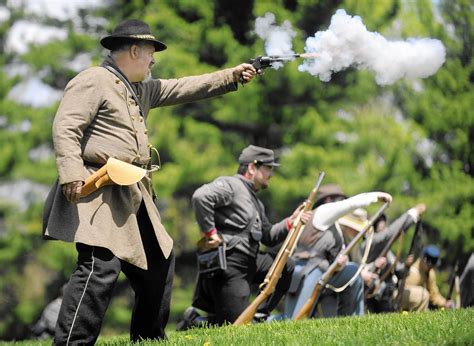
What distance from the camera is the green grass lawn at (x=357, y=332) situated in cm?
514

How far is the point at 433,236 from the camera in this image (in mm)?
18469

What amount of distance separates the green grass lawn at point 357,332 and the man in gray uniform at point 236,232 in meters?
1.31

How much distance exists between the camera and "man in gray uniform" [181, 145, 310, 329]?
26.4ft

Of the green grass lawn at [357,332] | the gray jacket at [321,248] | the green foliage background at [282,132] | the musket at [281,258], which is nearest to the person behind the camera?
the green grass lawn at [357,332]

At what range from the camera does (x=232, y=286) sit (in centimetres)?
812

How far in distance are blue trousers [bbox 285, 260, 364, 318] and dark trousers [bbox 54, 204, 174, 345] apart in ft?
12.1

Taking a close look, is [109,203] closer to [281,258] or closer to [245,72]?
[245,72]

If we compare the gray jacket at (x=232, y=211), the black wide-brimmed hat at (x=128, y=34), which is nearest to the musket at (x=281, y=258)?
the gray jacket at (x=232, y=211)

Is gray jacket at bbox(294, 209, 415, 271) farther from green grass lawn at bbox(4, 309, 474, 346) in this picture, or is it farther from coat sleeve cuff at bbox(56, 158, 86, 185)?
coat sleeve cuff at bbox(56, 158, 86, 185)

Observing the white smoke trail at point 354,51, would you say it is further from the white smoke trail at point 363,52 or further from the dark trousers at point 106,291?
the dark trousers at point 106,291

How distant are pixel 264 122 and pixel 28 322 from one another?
5.98 metres

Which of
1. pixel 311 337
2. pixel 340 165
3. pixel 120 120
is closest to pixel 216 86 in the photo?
pixel 120 120

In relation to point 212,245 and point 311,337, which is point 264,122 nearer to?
point 212,245

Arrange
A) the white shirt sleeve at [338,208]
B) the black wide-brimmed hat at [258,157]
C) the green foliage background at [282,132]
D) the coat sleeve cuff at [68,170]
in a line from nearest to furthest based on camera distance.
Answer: the coat sleeve cuff at [68,170] < the white shirt sleeve at [338,208] < the black wide-brimmed hat at [258,157] < the green foliage background at [282,132]
